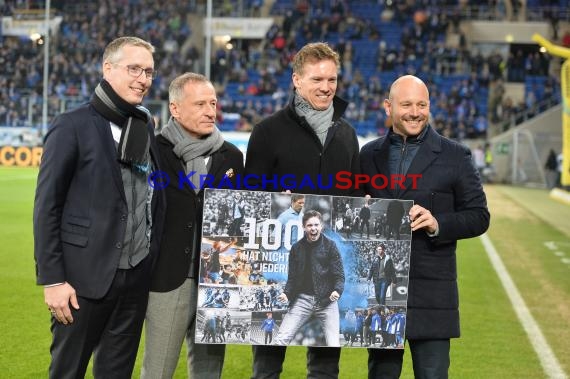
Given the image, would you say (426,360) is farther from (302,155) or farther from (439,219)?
(302,155)

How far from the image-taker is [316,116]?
417 centimetres

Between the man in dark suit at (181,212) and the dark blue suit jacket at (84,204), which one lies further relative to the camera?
the man in dark suit at (181,212)

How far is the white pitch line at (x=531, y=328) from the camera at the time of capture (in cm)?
614

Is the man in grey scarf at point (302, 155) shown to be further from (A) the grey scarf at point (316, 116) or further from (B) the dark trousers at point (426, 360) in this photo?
(B) the dark trousers at point (426, 360)

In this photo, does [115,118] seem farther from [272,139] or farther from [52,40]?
[52,40]

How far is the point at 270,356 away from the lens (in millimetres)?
4164

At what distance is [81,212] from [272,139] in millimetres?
1006

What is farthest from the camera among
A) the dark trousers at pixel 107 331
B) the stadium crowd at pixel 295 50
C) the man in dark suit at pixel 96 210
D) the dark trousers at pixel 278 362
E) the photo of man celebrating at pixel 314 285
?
the stadium crowd at pixel 295 50

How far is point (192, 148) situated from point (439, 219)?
3.92 feet

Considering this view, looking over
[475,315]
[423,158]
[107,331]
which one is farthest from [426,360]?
[475,315]

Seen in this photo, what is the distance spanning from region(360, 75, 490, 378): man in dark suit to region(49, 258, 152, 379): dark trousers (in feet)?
3.99

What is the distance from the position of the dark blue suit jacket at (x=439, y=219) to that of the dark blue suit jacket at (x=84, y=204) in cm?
126

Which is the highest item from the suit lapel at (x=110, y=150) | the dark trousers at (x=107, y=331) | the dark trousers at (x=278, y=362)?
the suit lapel at (x=110, y=150)

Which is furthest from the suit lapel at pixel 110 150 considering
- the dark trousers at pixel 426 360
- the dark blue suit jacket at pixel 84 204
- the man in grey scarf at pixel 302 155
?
the dark trousers at pixel 426 360
